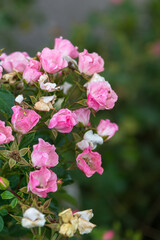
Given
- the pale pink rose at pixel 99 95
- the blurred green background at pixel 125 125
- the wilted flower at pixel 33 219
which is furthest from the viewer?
the blurred green background at pixel 125 125

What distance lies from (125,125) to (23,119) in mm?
1554

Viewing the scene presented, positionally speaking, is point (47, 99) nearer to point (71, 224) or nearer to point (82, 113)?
point (82, 113)

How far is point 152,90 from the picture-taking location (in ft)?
7.30

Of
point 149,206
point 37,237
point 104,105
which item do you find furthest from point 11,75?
point 149,206

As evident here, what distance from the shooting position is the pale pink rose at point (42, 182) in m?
0.53

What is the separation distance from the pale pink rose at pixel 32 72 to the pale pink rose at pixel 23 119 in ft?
0.21

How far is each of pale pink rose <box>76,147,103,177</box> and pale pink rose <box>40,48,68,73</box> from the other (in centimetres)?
14

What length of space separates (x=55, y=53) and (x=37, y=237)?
11.8 inches

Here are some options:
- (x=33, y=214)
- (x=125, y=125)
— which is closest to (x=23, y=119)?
(x=33, y=214)

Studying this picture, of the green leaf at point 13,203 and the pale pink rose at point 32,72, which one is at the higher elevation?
the pale pink rose at point 32,72

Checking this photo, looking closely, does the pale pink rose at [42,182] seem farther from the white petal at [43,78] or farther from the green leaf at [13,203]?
the white petal at [43,78]

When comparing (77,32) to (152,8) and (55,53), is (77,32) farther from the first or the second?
(55,53)

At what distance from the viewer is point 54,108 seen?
1.93ft

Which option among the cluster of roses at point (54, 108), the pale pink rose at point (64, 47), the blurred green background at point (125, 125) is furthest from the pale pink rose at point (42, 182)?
the blurred green background at point (125, 125)
